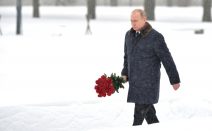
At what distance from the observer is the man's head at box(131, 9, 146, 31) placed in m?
6.14

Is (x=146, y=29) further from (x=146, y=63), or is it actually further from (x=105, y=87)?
(x=105, y=87)

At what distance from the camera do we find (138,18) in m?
6.17

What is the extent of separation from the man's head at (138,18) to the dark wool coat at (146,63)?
0.06m

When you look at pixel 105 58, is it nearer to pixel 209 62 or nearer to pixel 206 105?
pixel 209 62

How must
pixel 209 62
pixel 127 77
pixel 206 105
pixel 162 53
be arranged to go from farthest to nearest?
1. pixel 209 62
2. pixel 206 105
3. pixel 127 77
4. pixel 162 53

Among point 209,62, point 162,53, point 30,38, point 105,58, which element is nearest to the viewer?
point 162,53

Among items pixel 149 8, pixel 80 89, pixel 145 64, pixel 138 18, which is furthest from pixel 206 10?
pixel 138 18

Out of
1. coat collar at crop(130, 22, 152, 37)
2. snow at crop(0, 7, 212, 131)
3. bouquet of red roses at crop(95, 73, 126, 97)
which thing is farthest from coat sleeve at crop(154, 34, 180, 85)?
snow at crop(0, 7, 212, 131)

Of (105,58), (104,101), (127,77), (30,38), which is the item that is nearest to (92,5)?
(30,38)

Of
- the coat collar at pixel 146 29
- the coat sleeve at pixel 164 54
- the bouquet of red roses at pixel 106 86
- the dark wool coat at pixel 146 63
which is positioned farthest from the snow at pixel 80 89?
the coat collar at pixel 146 29

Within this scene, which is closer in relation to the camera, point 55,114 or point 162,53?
point 162,53

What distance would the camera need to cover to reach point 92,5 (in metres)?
35.0

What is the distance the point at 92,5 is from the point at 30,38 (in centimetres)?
1342

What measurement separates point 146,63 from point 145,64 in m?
0.02
